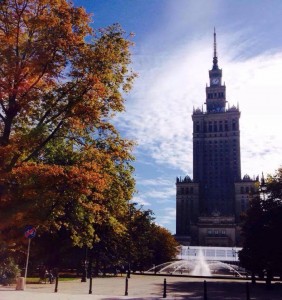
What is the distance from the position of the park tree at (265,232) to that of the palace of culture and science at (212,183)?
356 feet

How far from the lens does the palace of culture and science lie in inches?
5527

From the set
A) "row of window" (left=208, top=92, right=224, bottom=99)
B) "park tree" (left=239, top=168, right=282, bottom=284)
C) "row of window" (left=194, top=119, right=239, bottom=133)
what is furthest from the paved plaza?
"row of window" (left=208, top=92, right=224, bottom=99)

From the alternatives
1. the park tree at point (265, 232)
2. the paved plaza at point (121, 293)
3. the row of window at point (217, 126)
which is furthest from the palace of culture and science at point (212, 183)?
the paved plaza at point (121, 293)

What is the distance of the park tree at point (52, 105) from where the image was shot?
44.4ft

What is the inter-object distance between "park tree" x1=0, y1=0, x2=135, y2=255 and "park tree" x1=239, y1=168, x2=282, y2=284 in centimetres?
1692

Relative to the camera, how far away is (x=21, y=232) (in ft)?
59.5

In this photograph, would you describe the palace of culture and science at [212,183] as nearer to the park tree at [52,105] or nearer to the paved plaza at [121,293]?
the paved plaza at [121,293]

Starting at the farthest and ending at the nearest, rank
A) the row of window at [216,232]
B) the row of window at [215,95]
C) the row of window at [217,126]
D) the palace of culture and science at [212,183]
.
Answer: the row of window at [215,95], the row of window at [217,126], the palace of culture and science at [212,183], the row of window at [216,232]

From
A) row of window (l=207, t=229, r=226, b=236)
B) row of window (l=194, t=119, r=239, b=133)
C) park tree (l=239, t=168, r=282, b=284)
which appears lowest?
park tree (l=239, t=168, r=282, b=284)

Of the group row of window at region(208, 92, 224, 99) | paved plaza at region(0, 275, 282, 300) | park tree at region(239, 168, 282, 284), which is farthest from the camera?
row of window at region(208, 92, 224, 99)

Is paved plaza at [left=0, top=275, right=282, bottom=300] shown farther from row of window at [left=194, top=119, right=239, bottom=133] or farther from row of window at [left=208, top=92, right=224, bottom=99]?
row of window at [left=208, top=92, right=224, bottom=99]

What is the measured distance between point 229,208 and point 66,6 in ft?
467

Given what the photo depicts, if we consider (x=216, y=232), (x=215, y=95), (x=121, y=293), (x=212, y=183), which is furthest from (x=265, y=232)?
(x=215, y=95)

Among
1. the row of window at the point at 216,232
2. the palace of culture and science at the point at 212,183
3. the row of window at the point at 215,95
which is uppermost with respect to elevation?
the row of window at the point at 215,95
